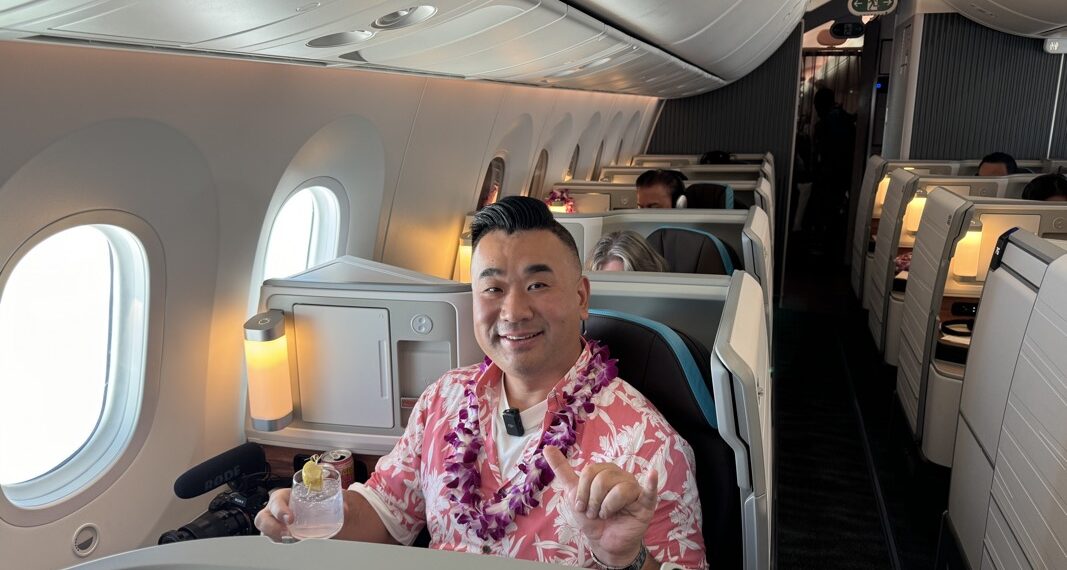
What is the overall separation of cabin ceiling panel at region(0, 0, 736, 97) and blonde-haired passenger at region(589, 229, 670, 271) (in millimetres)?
880

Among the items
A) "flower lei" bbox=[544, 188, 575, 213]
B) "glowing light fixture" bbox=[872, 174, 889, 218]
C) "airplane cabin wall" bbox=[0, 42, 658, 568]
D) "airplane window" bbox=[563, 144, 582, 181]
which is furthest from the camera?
"airplane window" bbox=[563, 144, 582, 181]

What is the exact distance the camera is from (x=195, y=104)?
285 cm

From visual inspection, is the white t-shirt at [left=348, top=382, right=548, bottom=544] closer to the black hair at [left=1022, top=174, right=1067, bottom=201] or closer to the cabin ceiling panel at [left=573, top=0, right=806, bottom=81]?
the cabin ceiling panel at [left=573, top=0, right=806, bottom=81]

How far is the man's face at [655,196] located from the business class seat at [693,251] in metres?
1.36

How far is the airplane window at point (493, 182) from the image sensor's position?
764 cm

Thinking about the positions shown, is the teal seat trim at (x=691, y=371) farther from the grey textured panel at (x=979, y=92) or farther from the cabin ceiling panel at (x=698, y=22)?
the grey textured panel at (x=979, y=92)

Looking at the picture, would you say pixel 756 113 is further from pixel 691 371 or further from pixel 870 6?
pixel 691 371

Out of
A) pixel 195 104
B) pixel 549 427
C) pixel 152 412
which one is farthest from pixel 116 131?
pixel 549 427

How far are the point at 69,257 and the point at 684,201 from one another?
3.97 m

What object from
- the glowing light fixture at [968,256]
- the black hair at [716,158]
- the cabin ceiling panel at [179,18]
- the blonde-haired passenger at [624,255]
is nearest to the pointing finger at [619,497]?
the cabin ceiling panel at [179,18]

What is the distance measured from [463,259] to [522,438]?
4.12m

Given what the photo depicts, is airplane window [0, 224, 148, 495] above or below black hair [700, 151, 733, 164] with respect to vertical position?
below

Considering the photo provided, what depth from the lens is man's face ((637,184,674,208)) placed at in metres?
5.68

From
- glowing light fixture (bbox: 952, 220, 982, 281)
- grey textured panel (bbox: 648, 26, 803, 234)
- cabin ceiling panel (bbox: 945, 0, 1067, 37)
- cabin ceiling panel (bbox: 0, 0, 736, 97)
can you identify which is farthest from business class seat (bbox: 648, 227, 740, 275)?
grey textured panel (bbox: 648, 26, 803, 234)
